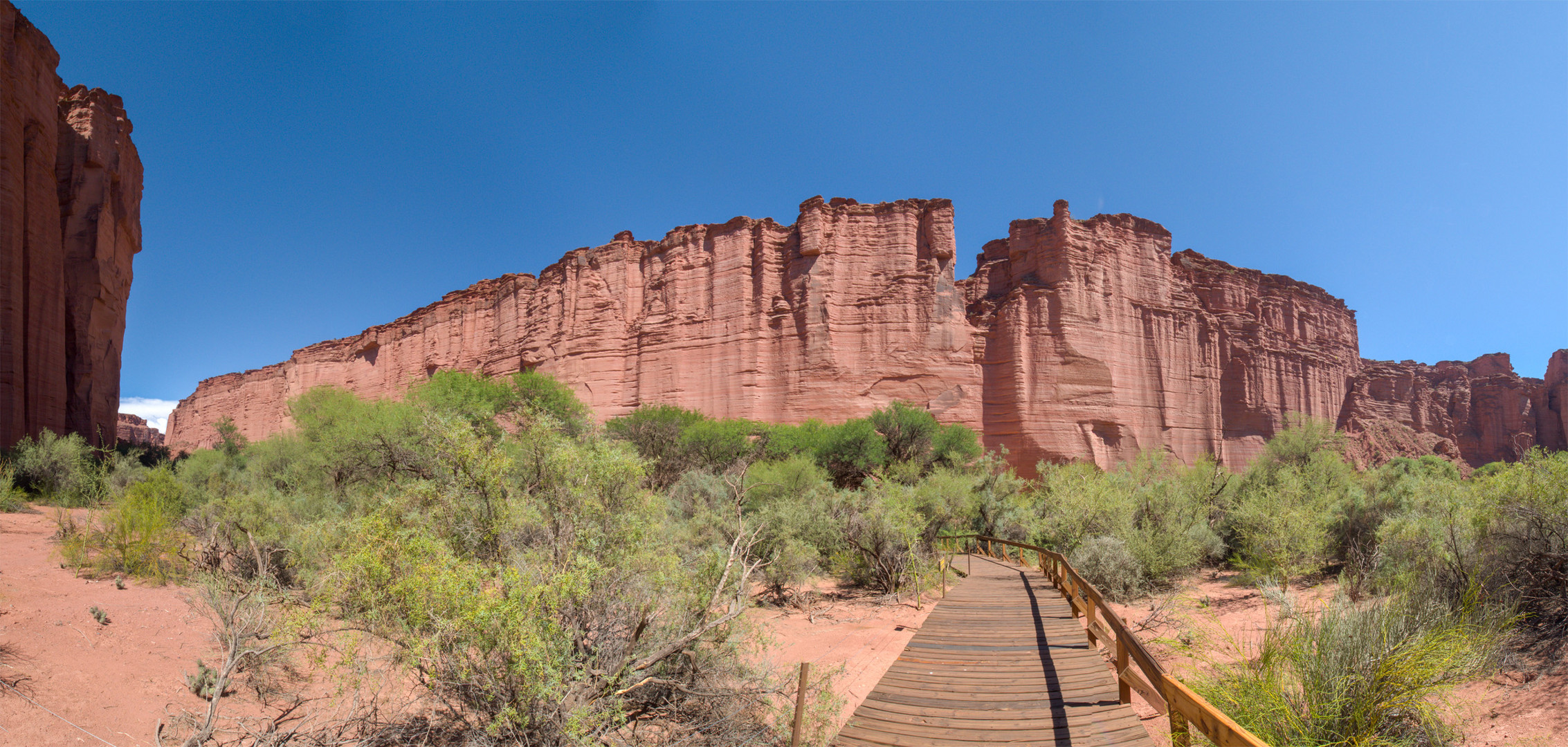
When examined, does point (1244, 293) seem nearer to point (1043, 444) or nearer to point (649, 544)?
point (1043, 444)

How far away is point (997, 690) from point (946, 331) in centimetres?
2603

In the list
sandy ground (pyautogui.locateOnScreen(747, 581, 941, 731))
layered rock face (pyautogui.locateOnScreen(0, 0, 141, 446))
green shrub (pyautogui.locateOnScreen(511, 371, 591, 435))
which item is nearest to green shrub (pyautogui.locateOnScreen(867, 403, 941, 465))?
green shrub (pyautogui.locateOnScreen(511, 371, 591, 435))

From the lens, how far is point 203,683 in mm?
5871

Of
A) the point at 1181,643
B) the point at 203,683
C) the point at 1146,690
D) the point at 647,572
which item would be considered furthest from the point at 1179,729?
the point at 203,683

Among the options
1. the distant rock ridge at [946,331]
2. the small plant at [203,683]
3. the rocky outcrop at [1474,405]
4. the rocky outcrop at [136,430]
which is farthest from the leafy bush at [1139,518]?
the rocky outcrop at [136,430]

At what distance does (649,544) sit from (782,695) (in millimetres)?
1774

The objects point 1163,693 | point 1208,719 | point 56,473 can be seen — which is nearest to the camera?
point 1208,719

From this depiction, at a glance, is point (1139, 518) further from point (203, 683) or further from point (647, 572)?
point (203, 683)

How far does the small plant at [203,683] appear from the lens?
228 inches

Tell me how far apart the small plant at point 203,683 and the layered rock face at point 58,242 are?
20.8 meters

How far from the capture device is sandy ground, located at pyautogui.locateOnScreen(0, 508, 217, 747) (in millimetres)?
4883

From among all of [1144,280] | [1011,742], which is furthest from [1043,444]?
[1011,742]

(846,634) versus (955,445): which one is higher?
(955,445)

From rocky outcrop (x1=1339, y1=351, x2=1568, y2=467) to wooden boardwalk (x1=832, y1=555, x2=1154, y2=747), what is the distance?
49.0m
